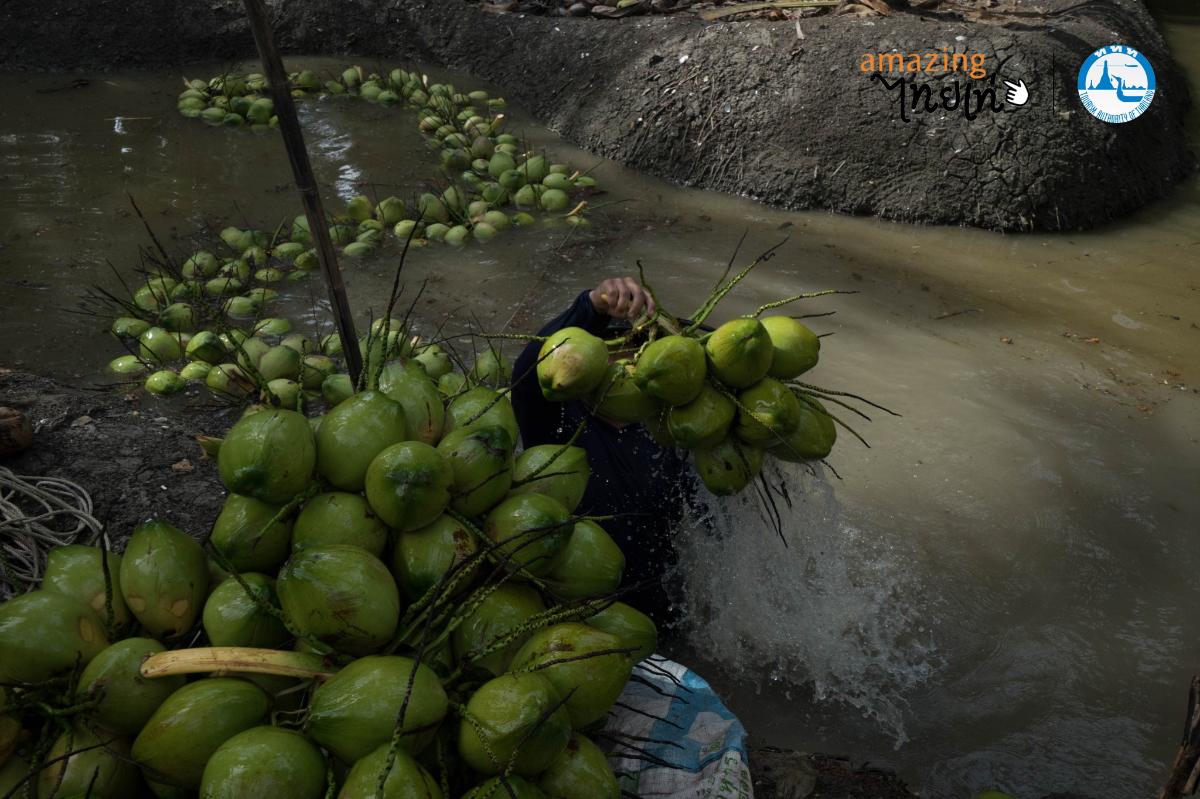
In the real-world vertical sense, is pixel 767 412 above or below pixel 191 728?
above

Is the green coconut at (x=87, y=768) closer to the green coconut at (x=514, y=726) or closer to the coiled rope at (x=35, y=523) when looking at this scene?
the green coconut at (x=514, y=726)

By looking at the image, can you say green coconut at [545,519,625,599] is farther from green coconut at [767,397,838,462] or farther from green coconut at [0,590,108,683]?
green coconut at [0,590,108,683]

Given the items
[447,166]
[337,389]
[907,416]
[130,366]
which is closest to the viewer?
[337,389]

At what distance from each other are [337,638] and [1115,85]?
277 inches

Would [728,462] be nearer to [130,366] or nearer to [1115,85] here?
[130,366]

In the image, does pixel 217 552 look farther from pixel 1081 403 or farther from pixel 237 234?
pixel 237 234

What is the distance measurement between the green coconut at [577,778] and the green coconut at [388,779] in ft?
0.60

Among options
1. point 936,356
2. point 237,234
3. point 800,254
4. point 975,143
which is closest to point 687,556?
point 936,356

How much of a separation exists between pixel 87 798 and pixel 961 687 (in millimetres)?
2590

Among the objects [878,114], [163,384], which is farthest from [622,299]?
[878,114]

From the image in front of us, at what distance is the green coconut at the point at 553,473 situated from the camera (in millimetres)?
1578

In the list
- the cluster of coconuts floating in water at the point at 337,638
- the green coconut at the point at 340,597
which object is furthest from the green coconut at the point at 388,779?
the green coconut at the point at 340,597

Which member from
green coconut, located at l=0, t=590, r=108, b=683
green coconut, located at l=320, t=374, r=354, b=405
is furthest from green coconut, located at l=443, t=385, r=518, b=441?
green coconut, located at l=320, t=374, r=354, b=405

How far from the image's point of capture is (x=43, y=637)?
1271 millimetres
